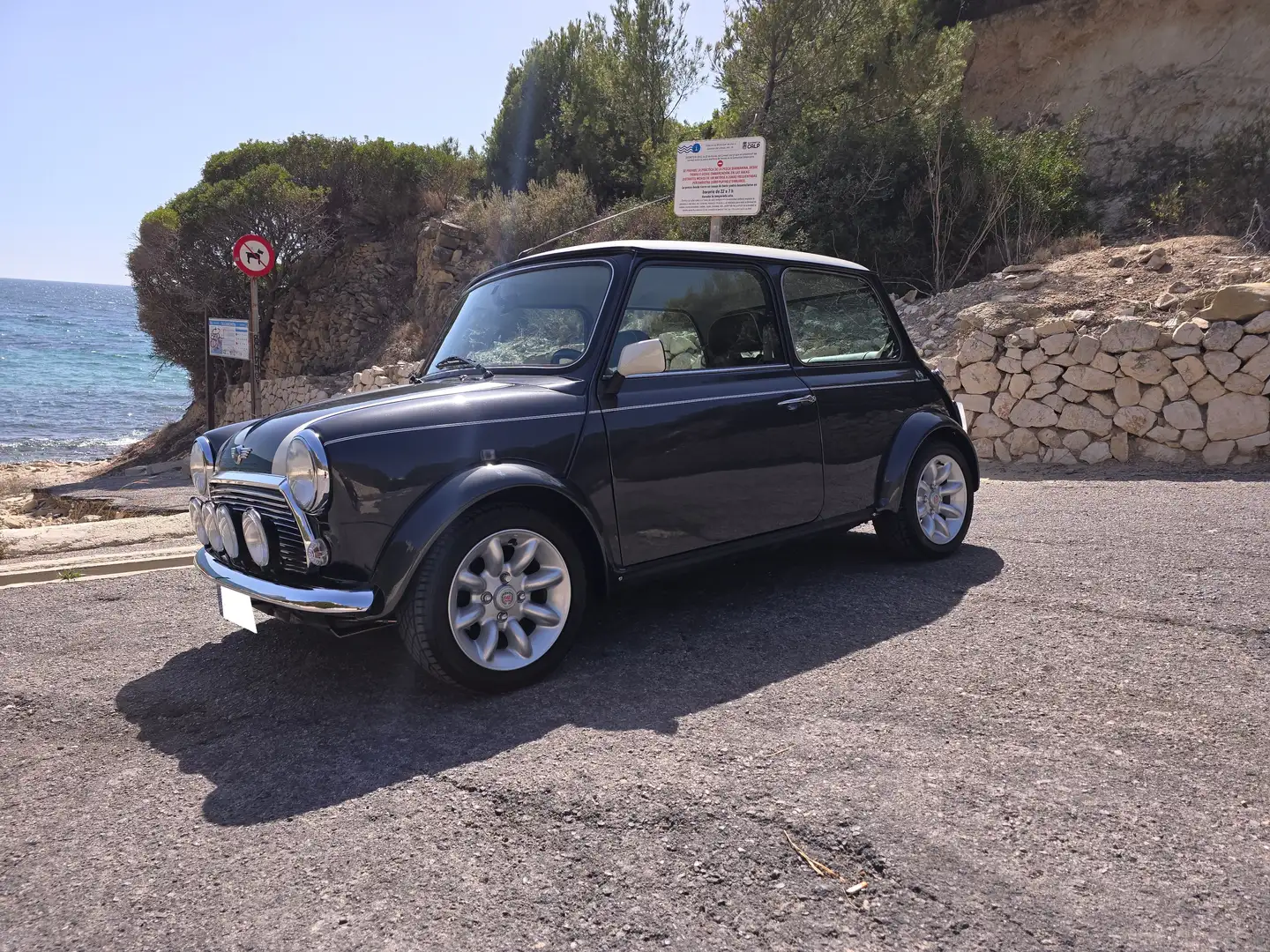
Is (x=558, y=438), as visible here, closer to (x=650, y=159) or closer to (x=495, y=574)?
(x=495, y=574)

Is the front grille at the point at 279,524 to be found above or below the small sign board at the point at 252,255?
below

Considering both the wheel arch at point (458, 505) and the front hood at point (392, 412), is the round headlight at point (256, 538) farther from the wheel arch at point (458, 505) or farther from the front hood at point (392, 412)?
the wheel arch at point (458, 505)

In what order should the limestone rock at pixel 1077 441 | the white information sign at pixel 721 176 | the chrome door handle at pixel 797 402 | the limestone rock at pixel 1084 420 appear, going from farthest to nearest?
the white information sign at pixel 721 176 → the limestone rock at pixel 1077 441 → the limestone rock at pixel 1084 420 → the chrome door handle at pixel 797 402

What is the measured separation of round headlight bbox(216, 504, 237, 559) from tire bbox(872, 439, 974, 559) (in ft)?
10.4

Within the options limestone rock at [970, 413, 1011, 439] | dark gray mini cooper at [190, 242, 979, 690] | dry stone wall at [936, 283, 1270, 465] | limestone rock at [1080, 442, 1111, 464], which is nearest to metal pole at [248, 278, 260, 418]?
dark gray mini cooper at [190, 242, 979, 690]

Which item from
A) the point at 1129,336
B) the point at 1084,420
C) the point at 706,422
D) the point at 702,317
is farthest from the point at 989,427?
the point at 706,422

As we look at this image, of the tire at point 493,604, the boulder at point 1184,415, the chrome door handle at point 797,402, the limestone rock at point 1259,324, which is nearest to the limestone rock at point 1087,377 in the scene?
the boulder at point 1184,415

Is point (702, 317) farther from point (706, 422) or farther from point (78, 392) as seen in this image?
point (78, 392)

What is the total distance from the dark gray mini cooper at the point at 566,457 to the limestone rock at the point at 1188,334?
4.55 metres

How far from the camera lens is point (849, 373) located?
15.3 feet

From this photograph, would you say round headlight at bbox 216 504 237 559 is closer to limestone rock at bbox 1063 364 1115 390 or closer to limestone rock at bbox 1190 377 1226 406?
limestone rock at bbox 1063 364 1115 390

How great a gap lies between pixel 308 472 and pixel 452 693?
3.22 feet

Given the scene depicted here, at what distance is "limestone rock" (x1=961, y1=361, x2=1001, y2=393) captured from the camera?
9336 millimetres

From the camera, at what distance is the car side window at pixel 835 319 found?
450 centimetres
